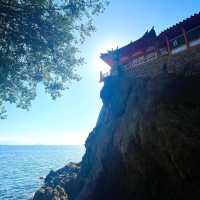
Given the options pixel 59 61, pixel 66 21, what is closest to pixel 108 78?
pixel 59 61

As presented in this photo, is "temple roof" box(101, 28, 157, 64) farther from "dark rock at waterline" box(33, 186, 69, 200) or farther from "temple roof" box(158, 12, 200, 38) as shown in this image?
"dark rock at waterline" box(33, 186, 69, 200)

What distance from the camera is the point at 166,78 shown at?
51.4 feet

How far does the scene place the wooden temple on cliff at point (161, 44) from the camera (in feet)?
55.7

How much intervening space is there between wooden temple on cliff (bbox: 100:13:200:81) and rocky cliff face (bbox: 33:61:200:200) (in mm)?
2836

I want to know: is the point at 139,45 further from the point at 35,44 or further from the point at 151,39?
the point at 35,44

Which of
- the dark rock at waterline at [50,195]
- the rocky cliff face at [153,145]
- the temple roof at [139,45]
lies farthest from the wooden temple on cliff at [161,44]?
the dark rock at waterline at [50,195]

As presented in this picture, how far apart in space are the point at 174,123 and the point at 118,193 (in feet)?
26.4

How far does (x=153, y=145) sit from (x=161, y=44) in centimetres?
1272

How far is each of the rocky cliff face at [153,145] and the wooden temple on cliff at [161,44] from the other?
2.84 metres

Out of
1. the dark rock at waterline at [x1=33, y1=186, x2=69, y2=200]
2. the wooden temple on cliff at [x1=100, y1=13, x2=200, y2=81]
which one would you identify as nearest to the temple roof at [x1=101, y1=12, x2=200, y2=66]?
the wooden temple on cliff at [x1=100, y1=13, x2=200, y2=81]

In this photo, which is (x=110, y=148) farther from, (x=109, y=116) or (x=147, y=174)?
(x=147, y=174)

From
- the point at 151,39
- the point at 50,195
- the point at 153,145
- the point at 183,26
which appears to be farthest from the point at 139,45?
the point at 50,195

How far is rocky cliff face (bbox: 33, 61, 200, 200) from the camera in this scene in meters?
10.7

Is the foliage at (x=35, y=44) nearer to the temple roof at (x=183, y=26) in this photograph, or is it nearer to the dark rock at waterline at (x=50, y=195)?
the temple roof at (x=183, y=26)
